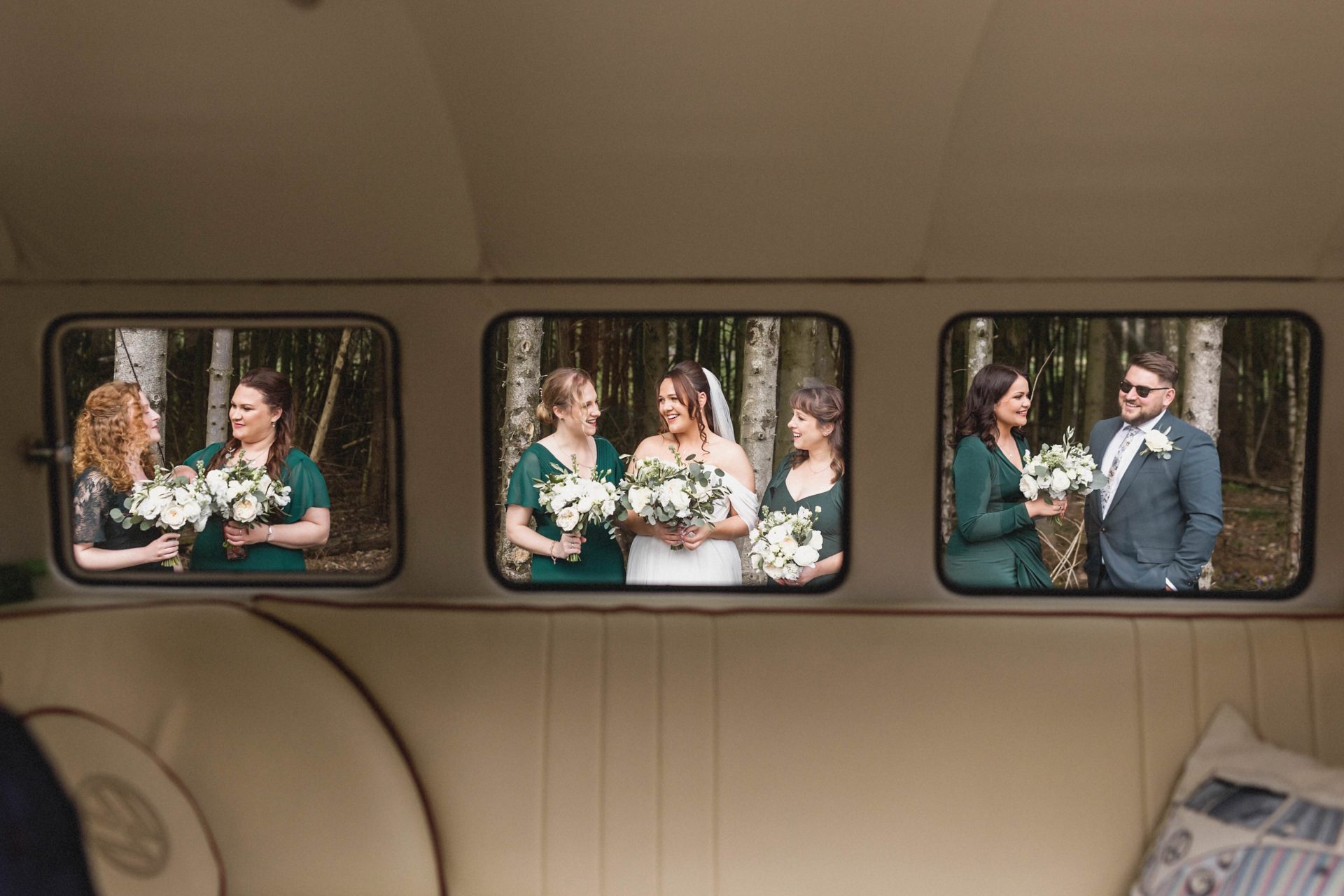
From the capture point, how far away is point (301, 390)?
2268 millimetres

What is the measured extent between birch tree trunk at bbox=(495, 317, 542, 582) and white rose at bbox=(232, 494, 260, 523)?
63 centimetres

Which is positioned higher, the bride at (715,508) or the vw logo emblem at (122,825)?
the bride at (715,508)

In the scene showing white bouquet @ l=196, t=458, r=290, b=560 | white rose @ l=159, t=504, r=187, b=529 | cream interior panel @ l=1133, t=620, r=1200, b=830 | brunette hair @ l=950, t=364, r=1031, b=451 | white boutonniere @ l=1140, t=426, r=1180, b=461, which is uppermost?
brunette hair @ l=950, t=364, r=1031, b=451

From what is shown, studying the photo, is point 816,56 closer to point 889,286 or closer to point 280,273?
point 889,286

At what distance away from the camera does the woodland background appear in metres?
2.16

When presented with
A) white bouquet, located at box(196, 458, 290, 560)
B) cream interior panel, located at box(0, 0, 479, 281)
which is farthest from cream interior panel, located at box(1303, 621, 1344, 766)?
white bouquet, located at box(196, 458, 290, 560)

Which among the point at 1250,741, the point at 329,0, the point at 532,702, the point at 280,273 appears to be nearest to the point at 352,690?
the point at 532,702

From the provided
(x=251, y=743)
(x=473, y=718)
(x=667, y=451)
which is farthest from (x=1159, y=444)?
(x=251, y=743)

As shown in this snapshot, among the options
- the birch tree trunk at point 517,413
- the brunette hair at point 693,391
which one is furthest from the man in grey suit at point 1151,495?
the birch tree trunk at point 517,413

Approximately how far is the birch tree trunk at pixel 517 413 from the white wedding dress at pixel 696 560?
27cm

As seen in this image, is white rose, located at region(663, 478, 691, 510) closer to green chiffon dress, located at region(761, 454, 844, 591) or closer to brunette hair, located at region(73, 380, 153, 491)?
green chiffon dress, located at region(761, 454, 844, 591)

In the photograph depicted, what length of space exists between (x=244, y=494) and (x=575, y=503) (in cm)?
84

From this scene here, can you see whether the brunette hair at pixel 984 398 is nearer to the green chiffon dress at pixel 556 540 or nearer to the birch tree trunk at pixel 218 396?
the green chiffon dress at pixel 556 540

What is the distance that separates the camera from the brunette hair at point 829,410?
208 cm
